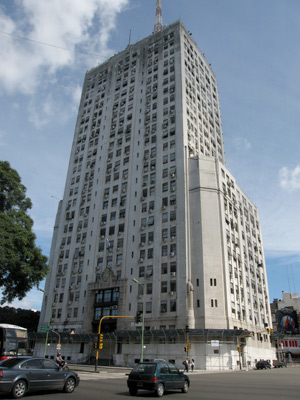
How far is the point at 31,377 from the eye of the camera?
1388 centimetres

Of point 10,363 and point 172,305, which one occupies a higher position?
point 172,305

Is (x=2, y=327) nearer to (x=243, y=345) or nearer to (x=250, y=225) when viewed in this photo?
(x=243, y=345)

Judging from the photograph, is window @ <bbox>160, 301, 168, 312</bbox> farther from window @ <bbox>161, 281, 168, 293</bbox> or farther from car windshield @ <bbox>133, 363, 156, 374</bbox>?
car windshield @ <bbox>133, 363, 156, 374</bbox>

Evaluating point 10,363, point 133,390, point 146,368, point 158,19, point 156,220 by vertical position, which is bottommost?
point 133,390

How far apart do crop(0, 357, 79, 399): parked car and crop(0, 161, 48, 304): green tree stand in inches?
622

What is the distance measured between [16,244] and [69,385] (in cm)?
1837

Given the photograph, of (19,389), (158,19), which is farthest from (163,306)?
(158,19)

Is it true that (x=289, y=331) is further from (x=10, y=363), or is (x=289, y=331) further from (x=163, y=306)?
(x=10, y=363)

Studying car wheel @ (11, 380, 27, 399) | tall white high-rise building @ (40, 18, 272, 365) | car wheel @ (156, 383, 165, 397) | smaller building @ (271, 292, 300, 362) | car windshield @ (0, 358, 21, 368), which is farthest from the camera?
smaller building @ (271, 292, 300, 362)

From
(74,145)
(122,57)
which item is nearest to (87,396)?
(74,145)

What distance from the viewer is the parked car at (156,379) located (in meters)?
14.9

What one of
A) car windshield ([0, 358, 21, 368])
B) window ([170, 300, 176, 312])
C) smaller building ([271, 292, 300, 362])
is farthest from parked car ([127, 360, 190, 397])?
smaller building ([271, 292, 300, 362])

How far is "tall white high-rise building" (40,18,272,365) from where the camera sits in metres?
49.7

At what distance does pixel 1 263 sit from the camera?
29.1 metres
